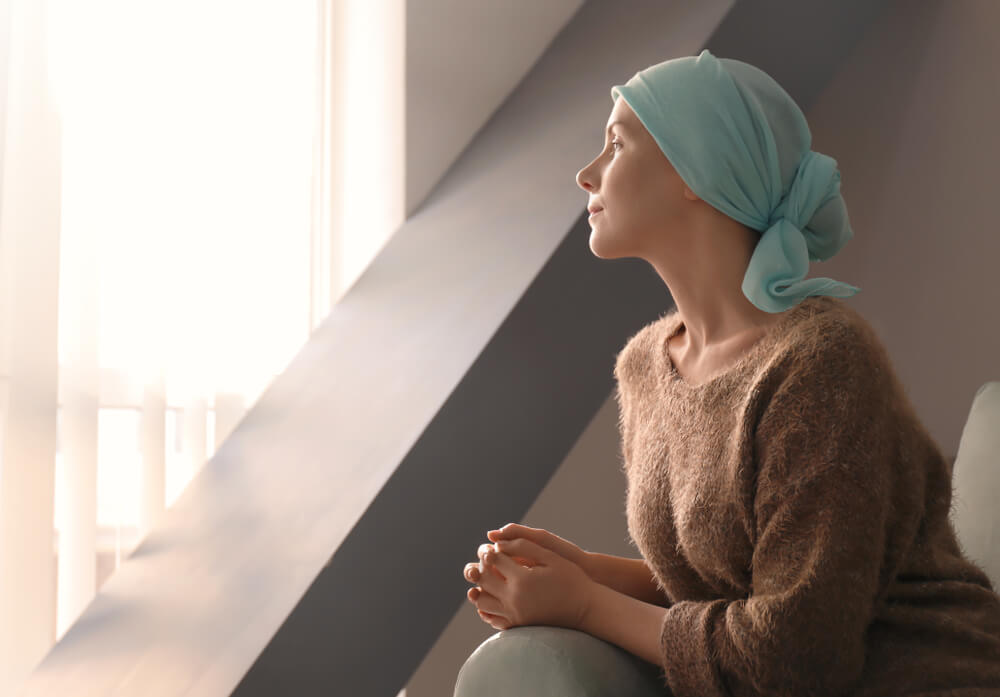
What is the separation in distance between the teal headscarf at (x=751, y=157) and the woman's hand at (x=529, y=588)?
0.38m

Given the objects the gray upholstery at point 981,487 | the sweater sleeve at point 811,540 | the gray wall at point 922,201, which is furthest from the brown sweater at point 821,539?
the gray wall at point 922,201

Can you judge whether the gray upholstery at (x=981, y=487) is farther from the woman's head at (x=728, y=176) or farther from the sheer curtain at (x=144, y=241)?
the sheer curtain at (x=144, y=241)

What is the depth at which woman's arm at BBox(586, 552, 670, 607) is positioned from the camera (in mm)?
1376

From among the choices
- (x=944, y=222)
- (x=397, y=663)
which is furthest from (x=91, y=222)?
(x=944, y=222)

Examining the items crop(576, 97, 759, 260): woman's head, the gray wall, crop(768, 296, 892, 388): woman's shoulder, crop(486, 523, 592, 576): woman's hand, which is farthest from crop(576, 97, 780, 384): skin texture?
the gray wall

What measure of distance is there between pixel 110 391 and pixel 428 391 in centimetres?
86

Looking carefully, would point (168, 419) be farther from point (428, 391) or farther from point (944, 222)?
point (944, 222)

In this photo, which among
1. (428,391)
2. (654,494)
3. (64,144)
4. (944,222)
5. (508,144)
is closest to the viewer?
(654,494)

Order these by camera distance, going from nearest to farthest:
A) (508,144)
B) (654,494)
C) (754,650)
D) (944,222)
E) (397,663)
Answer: (754,650), (654,494), (397,663), (944,222), (508,144)

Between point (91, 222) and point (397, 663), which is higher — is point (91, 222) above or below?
above

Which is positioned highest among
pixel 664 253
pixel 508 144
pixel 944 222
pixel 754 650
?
pixel 508 144

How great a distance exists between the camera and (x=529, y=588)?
120 centimetres

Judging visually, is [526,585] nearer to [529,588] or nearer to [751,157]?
[529,588]

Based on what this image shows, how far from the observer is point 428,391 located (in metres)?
1.82
